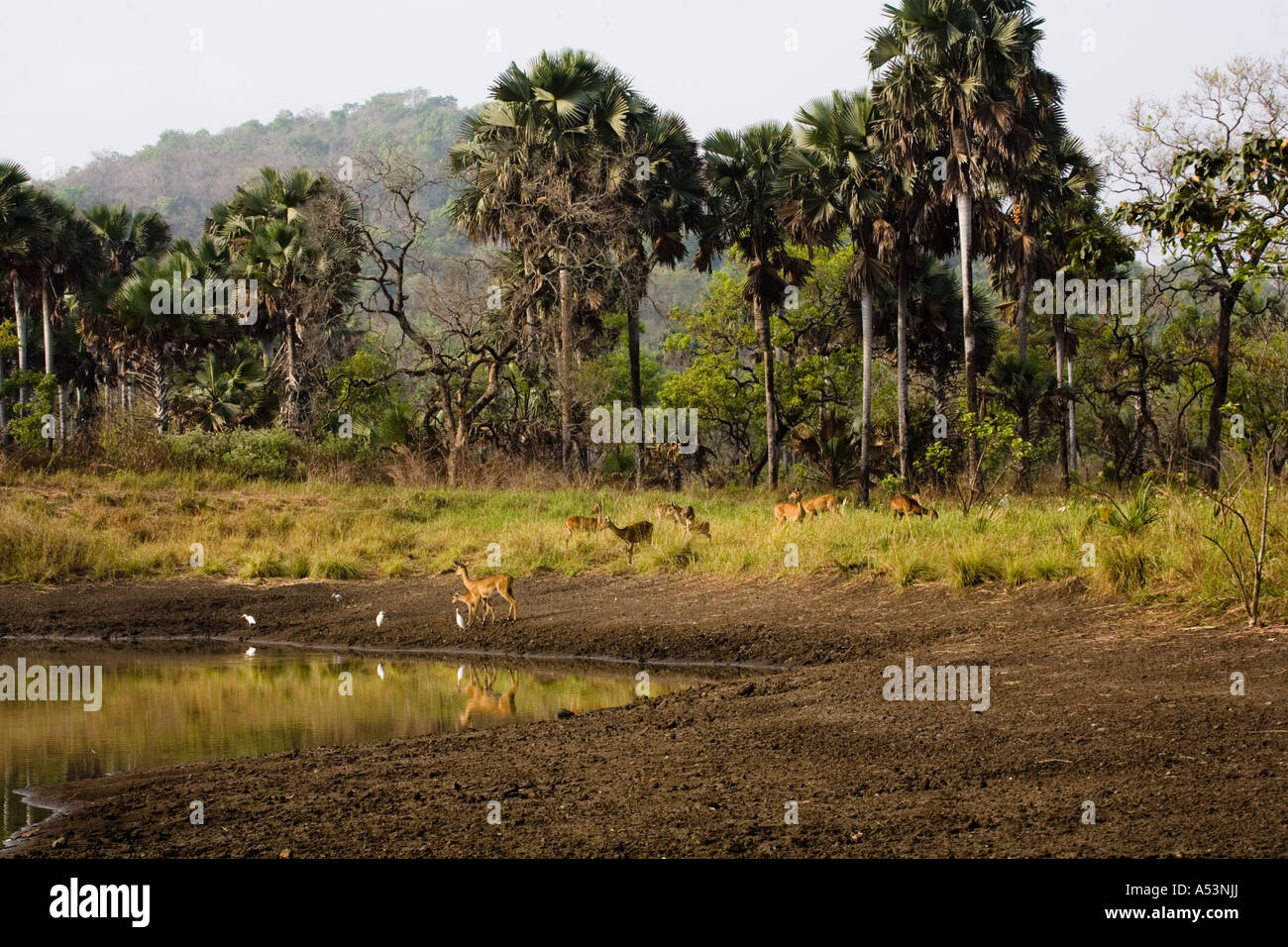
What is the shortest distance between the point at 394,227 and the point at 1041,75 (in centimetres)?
1741

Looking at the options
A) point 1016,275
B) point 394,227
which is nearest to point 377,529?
point 394,227

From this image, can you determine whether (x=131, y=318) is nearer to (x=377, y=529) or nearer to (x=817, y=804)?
(x=377, y=529)

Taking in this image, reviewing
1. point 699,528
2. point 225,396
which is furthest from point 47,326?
point 699,528

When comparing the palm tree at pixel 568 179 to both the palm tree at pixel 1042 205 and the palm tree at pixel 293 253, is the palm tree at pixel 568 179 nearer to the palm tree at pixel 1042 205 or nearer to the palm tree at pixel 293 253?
the palm tree at pixel 293 253

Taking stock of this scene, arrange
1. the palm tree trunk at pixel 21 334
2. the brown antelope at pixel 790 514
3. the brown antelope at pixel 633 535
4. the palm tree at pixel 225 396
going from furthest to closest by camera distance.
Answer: the palm tree trunk at pixel 21 334 < the palm tree at pixel 225 396 < the brown antelope at pixel 790 514 < the brown antelope at pixel 633 535
